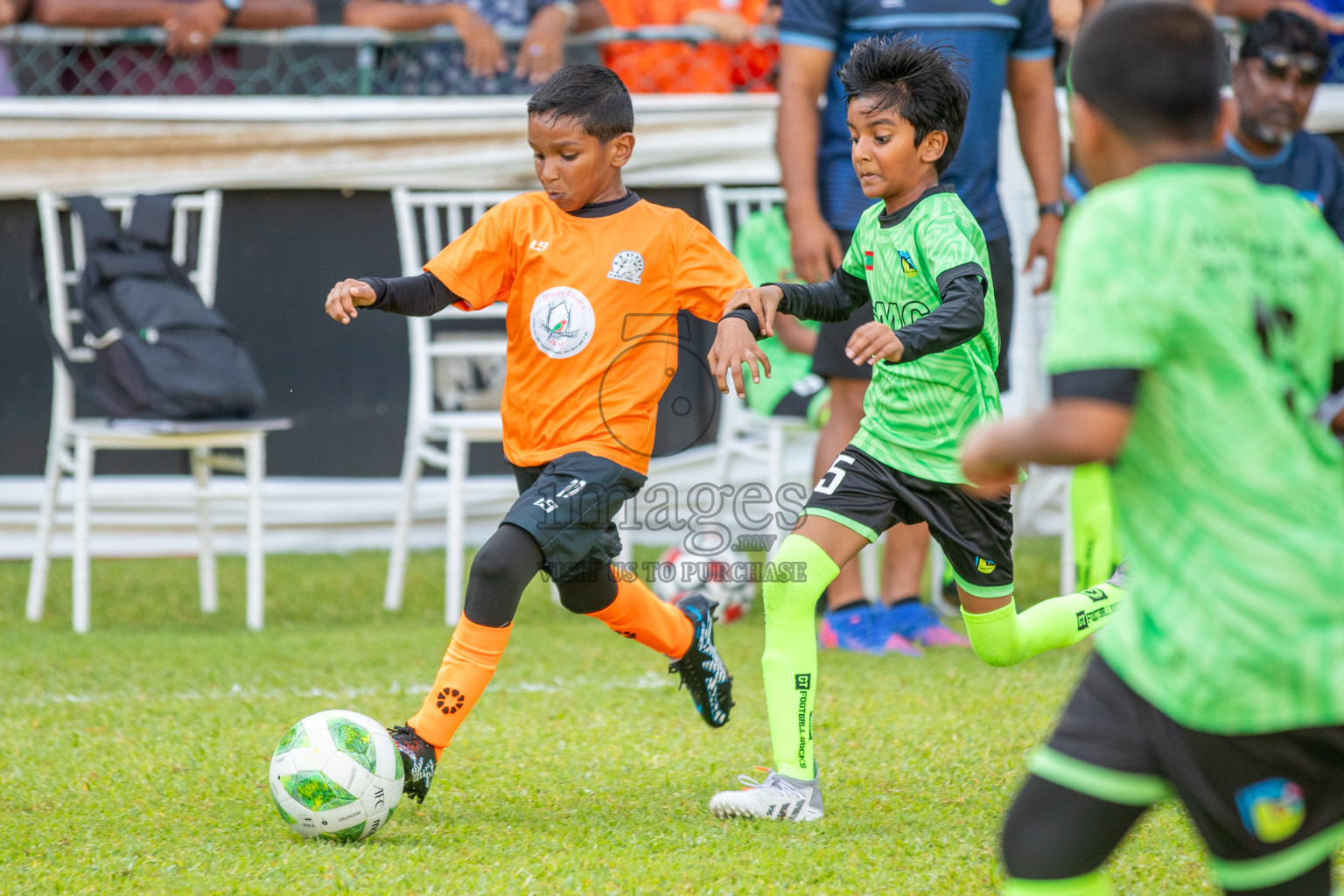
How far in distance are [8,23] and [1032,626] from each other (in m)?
5.04

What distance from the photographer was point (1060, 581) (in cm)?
573

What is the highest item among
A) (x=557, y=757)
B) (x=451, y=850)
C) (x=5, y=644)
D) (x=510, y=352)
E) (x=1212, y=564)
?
(x=1212, y=564)

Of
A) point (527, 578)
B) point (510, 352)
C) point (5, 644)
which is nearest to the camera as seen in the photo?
point (527, 578)

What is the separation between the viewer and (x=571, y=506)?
9.99 ft

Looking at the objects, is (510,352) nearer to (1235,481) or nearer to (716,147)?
(1235,481)

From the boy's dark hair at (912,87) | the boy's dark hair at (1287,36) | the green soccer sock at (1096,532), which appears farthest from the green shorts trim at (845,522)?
the boy's dark hair at (1287,36)

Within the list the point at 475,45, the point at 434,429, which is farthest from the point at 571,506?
the point at 475,45

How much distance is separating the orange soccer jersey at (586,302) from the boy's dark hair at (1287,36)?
224cm

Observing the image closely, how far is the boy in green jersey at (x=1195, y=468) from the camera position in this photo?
1495 millimetres

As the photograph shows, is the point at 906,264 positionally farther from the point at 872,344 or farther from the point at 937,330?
the point at 872,344

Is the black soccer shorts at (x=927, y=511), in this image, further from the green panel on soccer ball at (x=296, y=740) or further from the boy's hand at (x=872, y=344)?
the green panel on soccer ball at (x=296, y=740)

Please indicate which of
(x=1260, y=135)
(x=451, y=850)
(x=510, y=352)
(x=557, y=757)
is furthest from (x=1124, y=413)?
(x=1260, y=135)

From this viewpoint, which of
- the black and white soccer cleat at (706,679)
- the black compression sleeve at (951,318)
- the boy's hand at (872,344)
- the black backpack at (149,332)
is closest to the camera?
the boy's hand at (872,344)

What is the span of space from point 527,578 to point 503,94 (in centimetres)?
392
